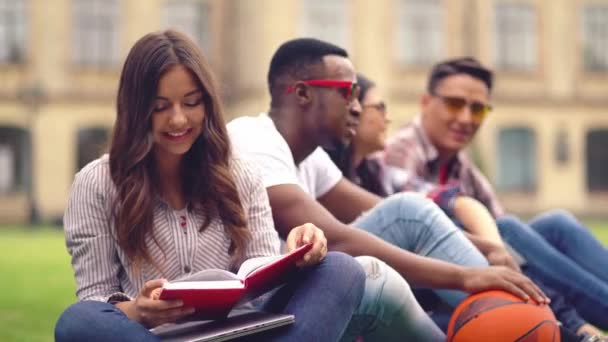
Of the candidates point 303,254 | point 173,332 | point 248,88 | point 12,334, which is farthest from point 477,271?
point 248,88

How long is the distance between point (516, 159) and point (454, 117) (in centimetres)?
2325

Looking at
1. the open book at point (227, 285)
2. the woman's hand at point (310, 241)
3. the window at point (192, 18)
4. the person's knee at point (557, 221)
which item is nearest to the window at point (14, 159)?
the window at point (192, 18)

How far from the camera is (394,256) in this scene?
10.7 ft

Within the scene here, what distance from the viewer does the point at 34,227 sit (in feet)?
78.1

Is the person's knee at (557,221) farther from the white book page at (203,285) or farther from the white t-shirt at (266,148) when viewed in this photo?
the white book page at (203,285)

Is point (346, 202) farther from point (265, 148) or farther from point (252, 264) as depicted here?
point (252, 264)

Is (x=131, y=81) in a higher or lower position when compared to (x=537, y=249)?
higher

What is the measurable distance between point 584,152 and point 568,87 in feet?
6.30

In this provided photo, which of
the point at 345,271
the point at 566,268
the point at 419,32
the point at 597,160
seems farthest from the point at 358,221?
the point at 597,160

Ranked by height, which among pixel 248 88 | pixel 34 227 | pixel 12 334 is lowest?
pixel 34 227

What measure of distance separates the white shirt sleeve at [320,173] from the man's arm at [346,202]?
0.03 metres

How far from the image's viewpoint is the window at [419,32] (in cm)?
2695

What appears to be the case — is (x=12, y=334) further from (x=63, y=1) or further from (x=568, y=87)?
(x=568, y=87)

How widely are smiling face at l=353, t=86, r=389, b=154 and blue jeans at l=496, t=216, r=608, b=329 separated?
0.97 m
